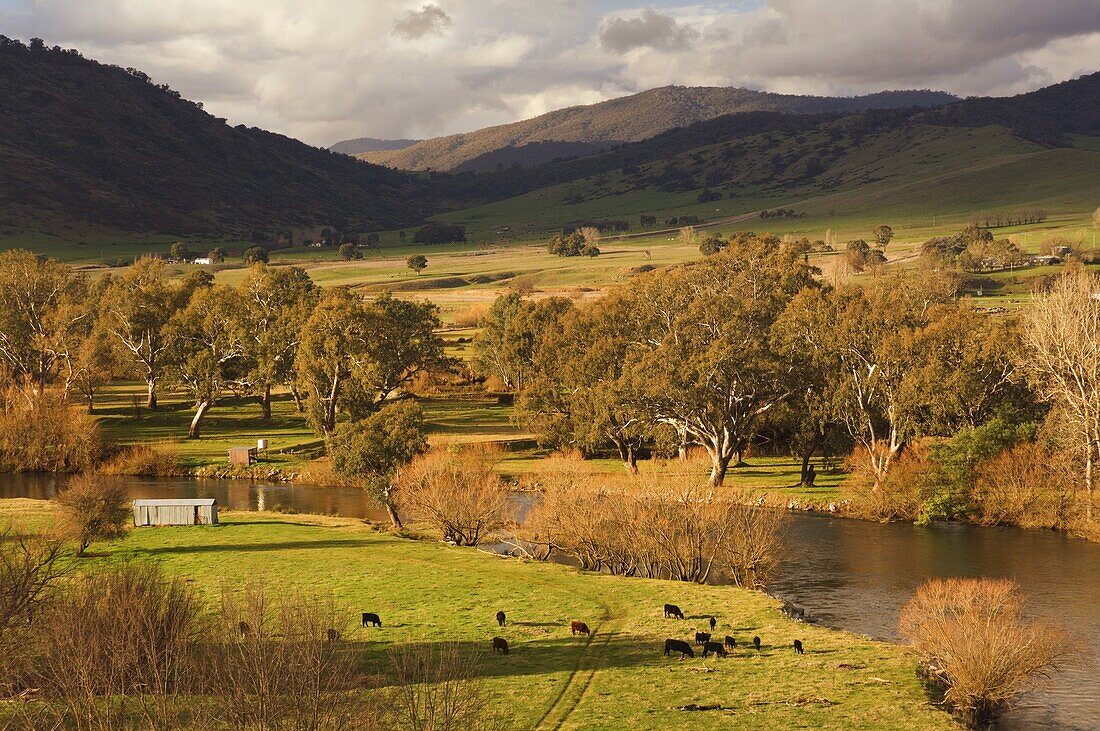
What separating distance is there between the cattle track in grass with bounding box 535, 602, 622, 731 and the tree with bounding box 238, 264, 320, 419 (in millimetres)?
64475

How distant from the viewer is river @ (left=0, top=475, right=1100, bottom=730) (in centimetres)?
4125

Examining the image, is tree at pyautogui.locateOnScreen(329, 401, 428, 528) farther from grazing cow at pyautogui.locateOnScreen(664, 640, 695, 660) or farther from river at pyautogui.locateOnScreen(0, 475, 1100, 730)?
grazing cow at pyautogui.locateOnScreen(664, 640, 695, 660)

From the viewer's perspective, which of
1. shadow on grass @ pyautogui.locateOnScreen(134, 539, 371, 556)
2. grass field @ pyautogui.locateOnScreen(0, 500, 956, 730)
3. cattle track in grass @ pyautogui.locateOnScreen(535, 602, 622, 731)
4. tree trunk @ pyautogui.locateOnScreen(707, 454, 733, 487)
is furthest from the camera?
tree trunk @ pyautogui.locateOnScreen(707, 454, 733, 487)

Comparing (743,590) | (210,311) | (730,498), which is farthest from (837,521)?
(210,311)

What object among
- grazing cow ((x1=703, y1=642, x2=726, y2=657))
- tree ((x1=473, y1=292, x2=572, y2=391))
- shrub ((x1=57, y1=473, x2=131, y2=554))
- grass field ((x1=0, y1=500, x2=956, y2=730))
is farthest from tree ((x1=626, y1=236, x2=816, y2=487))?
shrub ((x1=57, y1=473, x2=131, y2=554))

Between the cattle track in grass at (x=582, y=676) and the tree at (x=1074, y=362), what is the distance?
136 feet

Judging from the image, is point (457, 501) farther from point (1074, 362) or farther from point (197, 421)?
point (197, 421)

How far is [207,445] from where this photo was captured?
102812mm

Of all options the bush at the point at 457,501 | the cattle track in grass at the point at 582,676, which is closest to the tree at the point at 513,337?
the bush at the point at 457,501

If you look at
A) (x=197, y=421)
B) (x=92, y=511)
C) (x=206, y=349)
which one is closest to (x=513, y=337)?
(x=206, y=349)

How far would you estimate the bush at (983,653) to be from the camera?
120ft

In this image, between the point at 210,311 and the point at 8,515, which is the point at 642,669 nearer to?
the point at 8,515

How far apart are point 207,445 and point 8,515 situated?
3539 cm

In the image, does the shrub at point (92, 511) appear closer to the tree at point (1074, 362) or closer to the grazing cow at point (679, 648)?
the grazing cow at point (679, 648)
